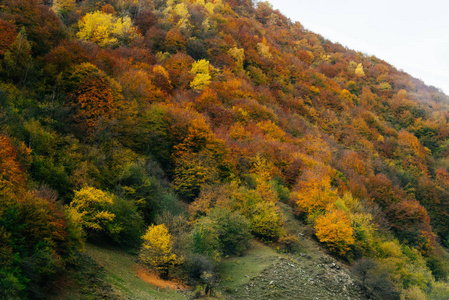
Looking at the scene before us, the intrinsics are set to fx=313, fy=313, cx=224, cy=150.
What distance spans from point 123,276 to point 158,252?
3.08m

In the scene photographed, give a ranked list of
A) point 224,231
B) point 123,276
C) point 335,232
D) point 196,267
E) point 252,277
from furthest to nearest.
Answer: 1. point 335,232
2. point 224,231
3. point 252,277
4. point 196,267
5. point 123,276

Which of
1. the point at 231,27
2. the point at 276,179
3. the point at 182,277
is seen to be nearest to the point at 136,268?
the point at 182,277

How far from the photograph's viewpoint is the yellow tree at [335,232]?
3347 centimetres

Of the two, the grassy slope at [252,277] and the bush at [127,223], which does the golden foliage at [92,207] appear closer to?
the bush at [127,223]

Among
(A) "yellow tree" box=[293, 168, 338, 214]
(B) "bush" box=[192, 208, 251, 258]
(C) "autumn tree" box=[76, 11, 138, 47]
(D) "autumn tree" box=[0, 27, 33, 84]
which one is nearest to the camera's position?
(B) "bush" box=[192, 208, 251, 258]

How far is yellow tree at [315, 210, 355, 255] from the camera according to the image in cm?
3347

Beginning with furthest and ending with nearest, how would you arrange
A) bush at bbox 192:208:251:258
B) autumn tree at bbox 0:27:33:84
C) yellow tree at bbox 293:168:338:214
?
yellow tree at bbox 293:168:338:214 → autumn tree at bbox 0:27:33:84 → bush at bbox 192:208:251:258

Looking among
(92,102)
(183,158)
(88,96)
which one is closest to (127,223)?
(183,158)

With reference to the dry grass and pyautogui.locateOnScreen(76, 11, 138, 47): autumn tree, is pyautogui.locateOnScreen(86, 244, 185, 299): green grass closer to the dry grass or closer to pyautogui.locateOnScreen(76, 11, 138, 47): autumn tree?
the dry grass

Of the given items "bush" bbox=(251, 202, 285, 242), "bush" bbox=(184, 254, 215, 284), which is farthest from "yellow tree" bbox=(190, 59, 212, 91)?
"bush" bbox=(184, 254, 215, 284)

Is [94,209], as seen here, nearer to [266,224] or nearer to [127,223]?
[127,223]

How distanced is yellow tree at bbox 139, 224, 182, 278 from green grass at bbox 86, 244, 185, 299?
4.12ft

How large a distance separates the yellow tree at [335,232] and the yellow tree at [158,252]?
18206 millimetres

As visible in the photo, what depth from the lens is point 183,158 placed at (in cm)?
3716
